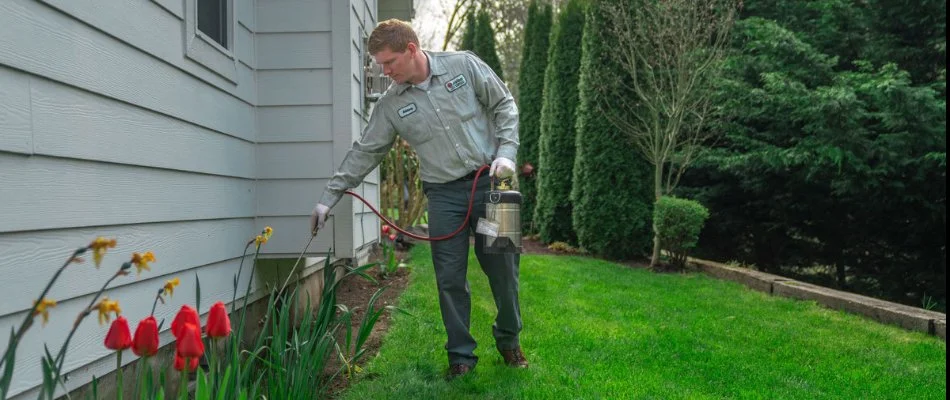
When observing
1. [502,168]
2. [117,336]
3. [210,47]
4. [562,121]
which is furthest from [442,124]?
[562,121]

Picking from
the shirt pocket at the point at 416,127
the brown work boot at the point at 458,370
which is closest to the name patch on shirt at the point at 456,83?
the shirt pocket at the point at 416,127

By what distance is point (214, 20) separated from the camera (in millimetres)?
3629

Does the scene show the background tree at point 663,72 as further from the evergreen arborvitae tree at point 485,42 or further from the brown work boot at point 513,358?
the brown work boot at point 513,358

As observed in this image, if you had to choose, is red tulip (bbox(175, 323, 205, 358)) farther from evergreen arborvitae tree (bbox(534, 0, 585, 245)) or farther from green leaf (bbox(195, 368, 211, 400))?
evergreen arborvitae tree (bbox(534, 0, 585, 245))

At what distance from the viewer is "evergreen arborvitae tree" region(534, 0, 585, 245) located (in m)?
11.1

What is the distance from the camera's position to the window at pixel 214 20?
11.5 feet

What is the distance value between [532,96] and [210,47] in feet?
33.5

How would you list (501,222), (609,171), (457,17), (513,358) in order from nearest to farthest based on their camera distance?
(501,222)
(513,358)
(609,171)
(457,17)

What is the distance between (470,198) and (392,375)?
848 mm

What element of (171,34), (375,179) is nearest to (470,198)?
(171,34)

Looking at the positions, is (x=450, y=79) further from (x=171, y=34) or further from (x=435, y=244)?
(x=171, y=34)

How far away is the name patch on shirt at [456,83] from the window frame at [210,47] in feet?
3.18

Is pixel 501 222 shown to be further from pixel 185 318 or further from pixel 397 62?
pixel 185 318

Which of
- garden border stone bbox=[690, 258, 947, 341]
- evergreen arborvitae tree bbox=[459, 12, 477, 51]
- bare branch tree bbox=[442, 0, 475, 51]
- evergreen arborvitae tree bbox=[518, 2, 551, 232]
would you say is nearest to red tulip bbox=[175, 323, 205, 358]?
garden border stone bbox=[690, 258, 947, 341]
